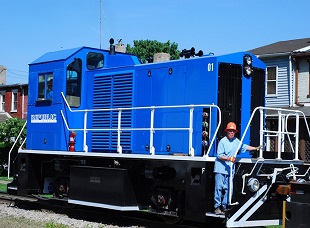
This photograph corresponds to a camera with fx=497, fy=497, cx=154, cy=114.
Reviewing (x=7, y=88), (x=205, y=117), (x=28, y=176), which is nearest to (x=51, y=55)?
(x=28, y=176)

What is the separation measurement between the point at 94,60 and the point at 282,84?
15470 millimetres

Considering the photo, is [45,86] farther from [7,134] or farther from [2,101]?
[2,101]

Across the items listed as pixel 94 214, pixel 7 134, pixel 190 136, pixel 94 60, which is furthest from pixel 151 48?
pixel 190 136

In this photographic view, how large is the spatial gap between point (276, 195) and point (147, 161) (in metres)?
2.50

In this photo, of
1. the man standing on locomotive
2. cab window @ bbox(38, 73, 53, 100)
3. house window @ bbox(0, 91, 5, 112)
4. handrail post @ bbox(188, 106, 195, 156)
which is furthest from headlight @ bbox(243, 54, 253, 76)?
house window @ bbox(0, 91, 5, 112)

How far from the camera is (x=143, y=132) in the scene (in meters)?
10.2

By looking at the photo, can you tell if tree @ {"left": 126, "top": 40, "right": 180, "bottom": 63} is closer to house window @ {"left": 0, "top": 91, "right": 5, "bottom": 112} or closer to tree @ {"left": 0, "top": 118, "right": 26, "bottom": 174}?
house window @ {"left": 0, "top": 91, "right": 5, "bottom": 112}

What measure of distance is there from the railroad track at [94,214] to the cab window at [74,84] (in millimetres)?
2454

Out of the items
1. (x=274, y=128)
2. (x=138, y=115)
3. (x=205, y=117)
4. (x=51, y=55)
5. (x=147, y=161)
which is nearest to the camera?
(x=205, y=117)

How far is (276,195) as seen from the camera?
8.55 metres

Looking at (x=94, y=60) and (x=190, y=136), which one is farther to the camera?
(x=94, y=60)

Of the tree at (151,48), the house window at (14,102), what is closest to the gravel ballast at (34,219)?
the house window at (14,102)

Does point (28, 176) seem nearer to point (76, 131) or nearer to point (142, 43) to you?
point (76, 131)

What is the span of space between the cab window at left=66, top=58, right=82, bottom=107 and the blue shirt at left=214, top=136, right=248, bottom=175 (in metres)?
4.33
